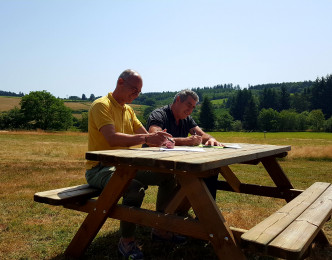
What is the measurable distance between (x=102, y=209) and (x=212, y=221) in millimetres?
1070

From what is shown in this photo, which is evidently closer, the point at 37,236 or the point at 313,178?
the point at 37,236

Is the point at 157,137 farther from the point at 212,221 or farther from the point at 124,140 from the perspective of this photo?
the point at 212,221

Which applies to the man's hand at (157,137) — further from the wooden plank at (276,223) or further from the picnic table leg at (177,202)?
the wooden plank at (276,223)

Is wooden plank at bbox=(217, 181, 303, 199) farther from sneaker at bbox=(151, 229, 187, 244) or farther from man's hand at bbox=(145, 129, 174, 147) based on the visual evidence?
man's hand at bbox=(145, 129, 174, 147)

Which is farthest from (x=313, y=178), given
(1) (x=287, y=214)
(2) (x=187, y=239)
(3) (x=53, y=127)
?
(3) (x=53, y=127)

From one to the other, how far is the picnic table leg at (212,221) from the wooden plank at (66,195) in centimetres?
111

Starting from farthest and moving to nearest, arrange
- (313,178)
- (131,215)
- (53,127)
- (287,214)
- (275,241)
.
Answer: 1. (53,127)
2. (313,178)
3. (131,215)
4. (287,214)
5. (275,241)

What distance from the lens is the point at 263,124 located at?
91438 mm

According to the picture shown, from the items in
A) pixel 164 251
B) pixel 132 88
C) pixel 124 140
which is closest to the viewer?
pixel 124 140

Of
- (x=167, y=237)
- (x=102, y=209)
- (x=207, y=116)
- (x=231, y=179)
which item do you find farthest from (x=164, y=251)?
(x=207, y=116)

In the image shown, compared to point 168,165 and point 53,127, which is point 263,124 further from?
point 168,165

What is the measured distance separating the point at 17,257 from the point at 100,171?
122cm

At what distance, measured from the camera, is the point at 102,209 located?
2.78m

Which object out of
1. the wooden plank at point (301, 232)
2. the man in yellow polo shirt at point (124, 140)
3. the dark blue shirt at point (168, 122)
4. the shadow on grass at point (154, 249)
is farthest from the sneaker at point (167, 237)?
the wooden plank at point (301, 232)
